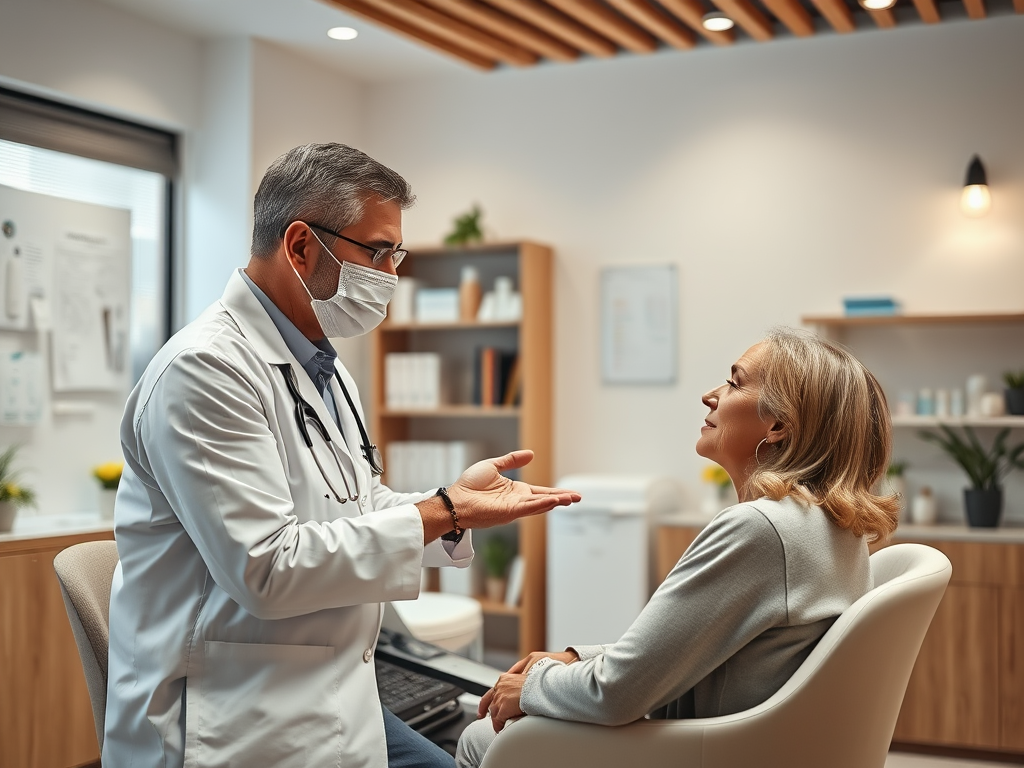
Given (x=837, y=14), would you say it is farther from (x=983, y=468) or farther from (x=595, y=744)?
(x=595, y=744)

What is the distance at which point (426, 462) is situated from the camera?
16.4ft

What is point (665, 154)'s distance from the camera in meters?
4.89

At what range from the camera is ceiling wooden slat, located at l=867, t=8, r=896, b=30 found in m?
4.20

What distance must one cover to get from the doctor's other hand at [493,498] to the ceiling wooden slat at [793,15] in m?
2.89

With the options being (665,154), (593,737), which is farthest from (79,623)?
(665,154)

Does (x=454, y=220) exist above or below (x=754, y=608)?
above

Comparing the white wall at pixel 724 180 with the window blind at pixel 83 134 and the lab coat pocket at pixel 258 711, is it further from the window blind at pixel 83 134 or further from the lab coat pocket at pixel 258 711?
the lab coat pocket at pixel 258 711

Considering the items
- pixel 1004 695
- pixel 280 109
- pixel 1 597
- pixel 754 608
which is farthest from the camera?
pixel 280 109

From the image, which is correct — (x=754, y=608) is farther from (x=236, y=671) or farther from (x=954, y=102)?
(x=954, y=102)

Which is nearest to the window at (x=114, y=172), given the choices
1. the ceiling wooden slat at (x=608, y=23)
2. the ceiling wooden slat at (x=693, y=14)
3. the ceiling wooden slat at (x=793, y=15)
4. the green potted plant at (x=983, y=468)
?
the ceiling wooden slat at (x=608, y=23)

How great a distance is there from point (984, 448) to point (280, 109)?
3520 mm

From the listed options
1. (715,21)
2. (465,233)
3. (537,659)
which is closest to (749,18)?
(715,21)

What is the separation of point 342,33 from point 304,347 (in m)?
3.17

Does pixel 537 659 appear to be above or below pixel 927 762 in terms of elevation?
above
